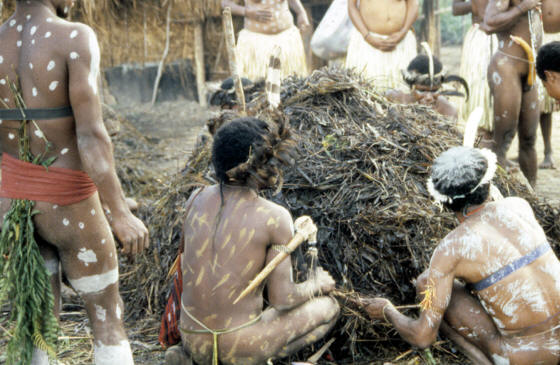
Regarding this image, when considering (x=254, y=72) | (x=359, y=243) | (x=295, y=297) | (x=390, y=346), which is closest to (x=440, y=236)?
(x=359, y=243)

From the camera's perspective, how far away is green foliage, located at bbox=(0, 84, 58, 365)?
2320mm

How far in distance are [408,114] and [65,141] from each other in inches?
88.7

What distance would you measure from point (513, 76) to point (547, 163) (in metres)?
1.80

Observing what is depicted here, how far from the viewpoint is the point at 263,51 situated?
22.8ft

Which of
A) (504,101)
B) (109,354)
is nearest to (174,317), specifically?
(109,354)

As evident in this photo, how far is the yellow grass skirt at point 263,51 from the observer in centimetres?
695

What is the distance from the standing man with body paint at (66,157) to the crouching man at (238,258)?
0.27 m

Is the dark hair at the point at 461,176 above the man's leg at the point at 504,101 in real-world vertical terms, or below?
above

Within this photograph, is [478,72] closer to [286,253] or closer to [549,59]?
[549,59]

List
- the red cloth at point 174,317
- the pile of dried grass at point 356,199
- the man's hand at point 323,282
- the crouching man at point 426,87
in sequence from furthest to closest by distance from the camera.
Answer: the crouching man at point 426,87
the pile of dried grass at point 356,199
the red cloth at point 174,317
the man's hand at point 323,282

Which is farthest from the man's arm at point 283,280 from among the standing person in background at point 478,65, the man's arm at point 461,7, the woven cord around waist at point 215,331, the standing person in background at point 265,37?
the man's arm at point 461,7

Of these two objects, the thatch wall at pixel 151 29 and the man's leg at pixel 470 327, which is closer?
the man's leg at pixel 470 327

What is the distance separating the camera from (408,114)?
380 centimetres

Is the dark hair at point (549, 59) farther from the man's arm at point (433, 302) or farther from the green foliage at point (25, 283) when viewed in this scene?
the green foliage at point (25, 283)
